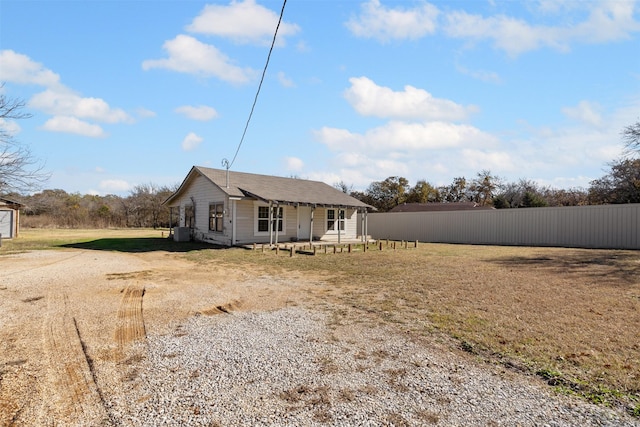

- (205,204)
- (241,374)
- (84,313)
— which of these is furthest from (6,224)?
(241,374)

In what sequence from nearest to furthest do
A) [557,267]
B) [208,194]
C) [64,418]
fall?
[64,418] → [557,267] → [208,194]

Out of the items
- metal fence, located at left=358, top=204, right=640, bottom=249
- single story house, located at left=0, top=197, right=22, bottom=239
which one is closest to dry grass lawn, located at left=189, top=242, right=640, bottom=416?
metal fence, located at left=358, top=204, right=640, bottom=249

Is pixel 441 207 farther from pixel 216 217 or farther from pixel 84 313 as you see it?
pixel 84 313

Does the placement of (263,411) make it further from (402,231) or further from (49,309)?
(402,231)

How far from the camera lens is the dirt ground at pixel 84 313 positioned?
3.09 metres

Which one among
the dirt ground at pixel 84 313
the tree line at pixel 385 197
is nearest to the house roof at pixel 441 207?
the tree line at pixel 385 197

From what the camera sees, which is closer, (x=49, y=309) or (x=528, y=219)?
(x=49, y=309)

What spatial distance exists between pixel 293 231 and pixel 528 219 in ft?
44.8

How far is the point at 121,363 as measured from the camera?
3.81 metres

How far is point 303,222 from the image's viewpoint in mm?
20516

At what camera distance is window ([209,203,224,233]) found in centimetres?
1845

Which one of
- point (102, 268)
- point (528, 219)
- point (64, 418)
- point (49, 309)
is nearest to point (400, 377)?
point (64, 418)

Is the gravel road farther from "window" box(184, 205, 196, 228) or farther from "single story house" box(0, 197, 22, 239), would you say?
"single story house" box(0, 197, 22, 239)

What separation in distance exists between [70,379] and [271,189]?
16585 millimetres
